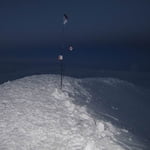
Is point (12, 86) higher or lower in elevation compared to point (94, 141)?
higher

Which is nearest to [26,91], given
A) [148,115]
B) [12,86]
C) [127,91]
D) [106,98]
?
[12,86]

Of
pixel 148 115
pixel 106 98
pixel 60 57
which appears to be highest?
pixel 60 57

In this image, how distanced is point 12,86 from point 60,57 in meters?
3.92

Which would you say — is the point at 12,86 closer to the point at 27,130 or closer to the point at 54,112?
the point at 54,112

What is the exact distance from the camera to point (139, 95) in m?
19.2

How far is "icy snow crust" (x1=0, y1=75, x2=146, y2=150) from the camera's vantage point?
7911mm

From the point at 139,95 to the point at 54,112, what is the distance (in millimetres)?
10607

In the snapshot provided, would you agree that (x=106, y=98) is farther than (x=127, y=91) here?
No

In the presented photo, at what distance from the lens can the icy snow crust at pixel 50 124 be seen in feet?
26.0

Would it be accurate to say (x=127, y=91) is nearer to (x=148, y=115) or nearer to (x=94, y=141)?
(x=148, y=115)

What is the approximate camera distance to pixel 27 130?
8.82m

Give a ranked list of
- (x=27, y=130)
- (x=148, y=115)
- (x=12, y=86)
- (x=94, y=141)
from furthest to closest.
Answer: (x=148, y=115) → (x=12, y=86) → (x=27, y=130) → (x=94, y=141)

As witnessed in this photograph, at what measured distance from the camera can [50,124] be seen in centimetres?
934

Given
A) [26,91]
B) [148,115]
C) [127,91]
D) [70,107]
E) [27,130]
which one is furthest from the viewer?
[127,91]
